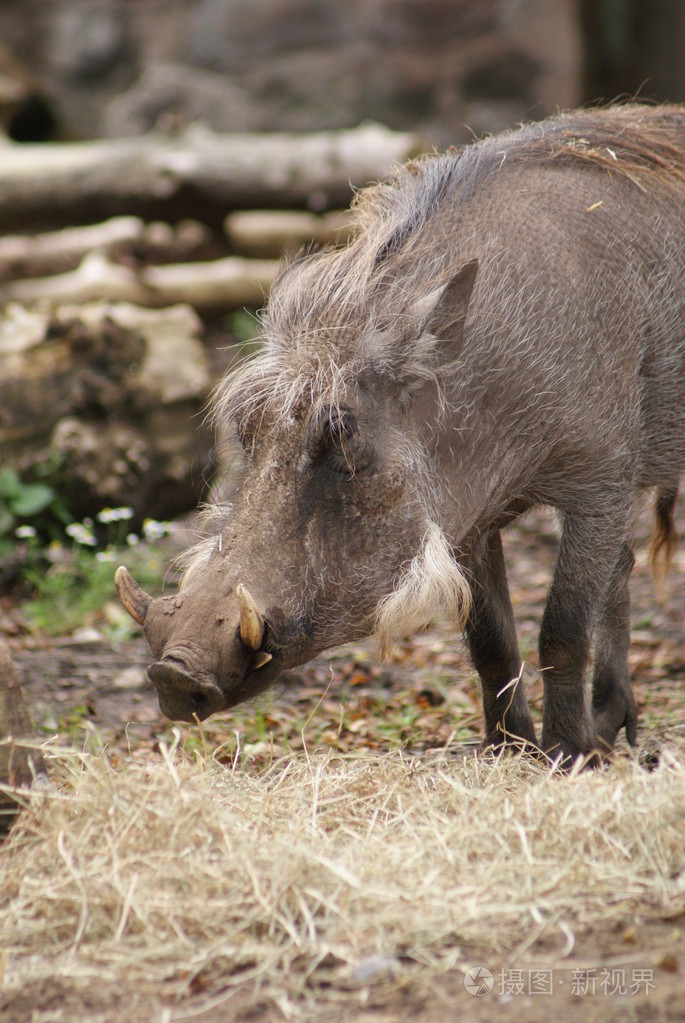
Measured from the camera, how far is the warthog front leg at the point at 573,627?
3301mm

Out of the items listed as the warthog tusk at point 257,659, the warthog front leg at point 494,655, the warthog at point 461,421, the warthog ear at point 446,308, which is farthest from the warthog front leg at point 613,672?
the warthog tusk at point 257,659

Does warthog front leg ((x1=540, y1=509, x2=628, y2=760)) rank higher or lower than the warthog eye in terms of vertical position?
lower

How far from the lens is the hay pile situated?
83.6 inches

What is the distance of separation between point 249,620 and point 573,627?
1.00m

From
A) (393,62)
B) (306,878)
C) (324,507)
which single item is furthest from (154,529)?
(393,62)

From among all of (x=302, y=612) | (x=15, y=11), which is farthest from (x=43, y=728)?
(x=15, y=11)

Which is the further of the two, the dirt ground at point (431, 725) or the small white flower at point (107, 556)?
the small white flower at point (107, 556)

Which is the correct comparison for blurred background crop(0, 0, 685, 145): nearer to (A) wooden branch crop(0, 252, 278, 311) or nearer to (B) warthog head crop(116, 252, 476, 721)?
(A) wooden branch crop(0, 252, 278, 311)

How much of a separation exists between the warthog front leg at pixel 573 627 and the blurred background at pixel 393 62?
26.4 feet

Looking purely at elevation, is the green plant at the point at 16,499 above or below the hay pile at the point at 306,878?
below

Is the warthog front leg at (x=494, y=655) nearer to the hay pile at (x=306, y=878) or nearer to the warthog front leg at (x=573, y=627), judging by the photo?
the warthog front leg at (x=573, y=627)

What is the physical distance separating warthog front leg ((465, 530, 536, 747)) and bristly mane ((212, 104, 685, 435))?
723 mm

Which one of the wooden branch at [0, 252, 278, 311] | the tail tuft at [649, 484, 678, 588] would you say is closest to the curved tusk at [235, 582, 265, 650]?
the tail tuft at [649, 484, 678, 588]

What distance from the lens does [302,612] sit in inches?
114
